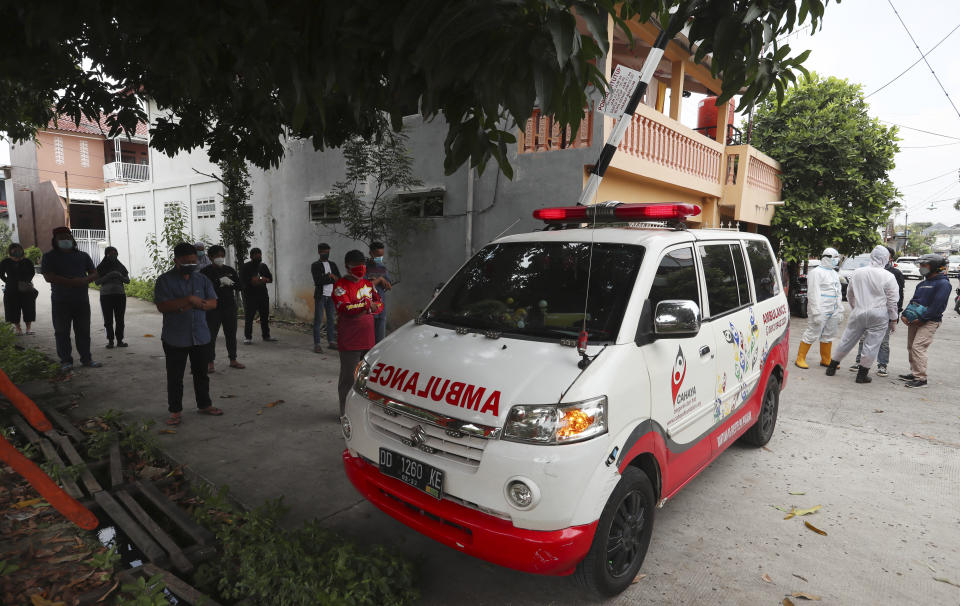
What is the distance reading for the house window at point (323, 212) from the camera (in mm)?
10766

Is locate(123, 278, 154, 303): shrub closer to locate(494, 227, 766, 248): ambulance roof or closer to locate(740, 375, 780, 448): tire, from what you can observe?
locate(494, 227, 766, 248): ambulance roof

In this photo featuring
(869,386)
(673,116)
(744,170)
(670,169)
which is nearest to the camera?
(869,386)

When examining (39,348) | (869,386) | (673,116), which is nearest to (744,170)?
(673,116)

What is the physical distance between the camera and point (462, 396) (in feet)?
8.43

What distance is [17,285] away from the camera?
884 cm

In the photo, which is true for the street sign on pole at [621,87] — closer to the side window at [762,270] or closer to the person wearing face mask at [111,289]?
the side window at [762,270]

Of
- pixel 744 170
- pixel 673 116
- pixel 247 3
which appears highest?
pixel 673 116

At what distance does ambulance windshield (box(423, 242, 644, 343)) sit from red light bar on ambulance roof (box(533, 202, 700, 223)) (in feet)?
1.82

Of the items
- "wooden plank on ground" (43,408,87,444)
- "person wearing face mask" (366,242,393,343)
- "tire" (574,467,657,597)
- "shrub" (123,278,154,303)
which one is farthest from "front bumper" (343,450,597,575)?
"shrub" (123,278,154,303)

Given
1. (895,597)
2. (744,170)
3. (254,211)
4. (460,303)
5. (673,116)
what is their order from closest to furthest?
(895,597), (460,303), (673,116), (744,170), (254,211)

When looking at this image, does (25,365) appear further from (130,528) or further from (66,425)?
(130,528)

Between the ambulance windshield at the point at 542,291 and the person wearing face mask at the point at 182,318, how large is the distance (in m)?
2.84

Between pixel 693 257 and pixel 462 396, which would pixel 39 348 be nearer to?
pixel 462 396

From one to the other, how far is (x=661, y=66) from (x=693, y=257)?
33.5ft
